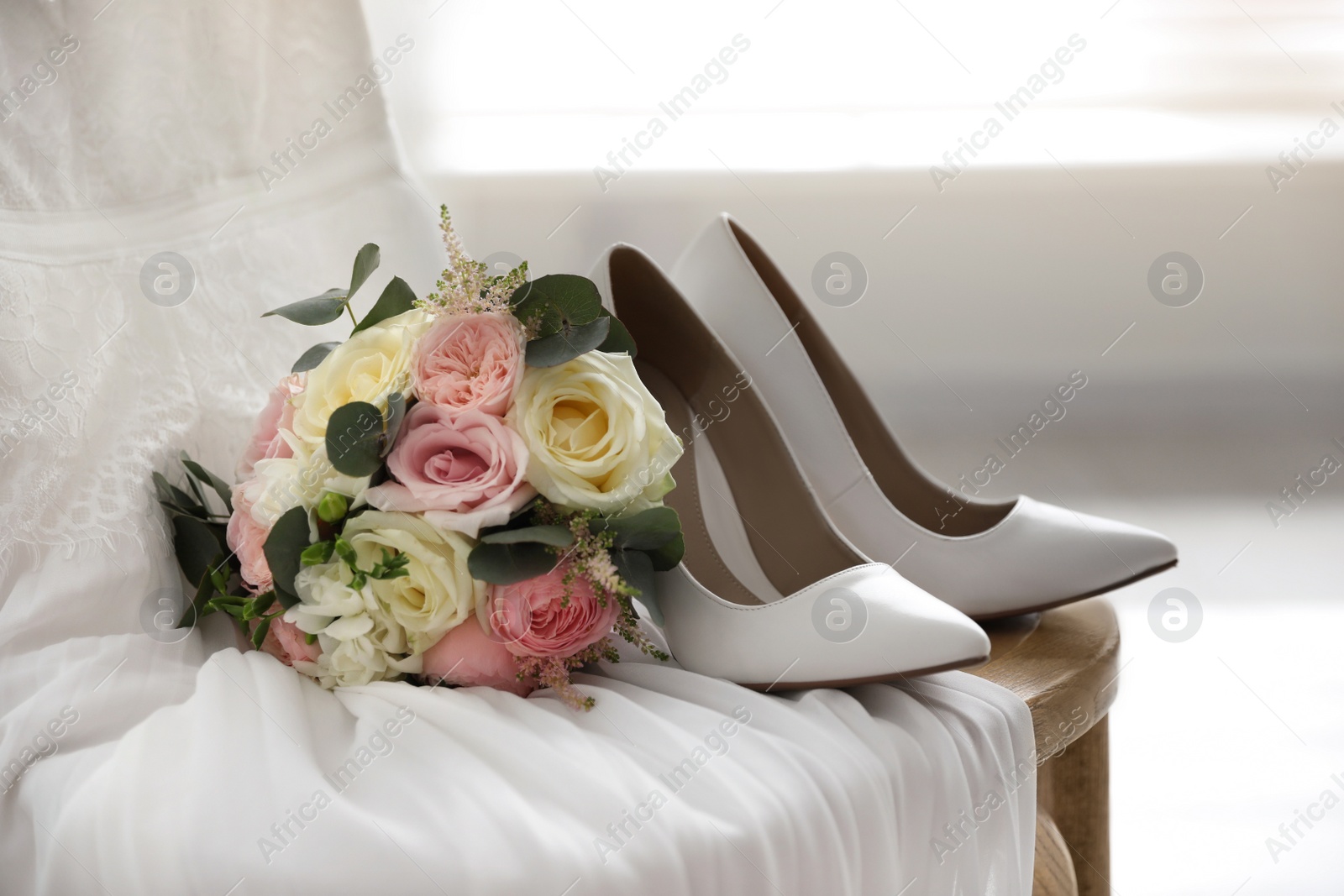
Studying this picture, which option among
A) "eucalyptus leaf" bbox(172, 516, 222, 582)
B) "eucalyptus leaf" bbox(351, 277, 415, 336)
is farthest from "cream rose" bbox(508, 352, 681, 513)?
"eucalyptus leaf" bbox(172, 516, 222, 582)

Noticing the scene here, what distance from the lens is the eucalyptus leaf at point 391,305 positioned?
1.86 feet

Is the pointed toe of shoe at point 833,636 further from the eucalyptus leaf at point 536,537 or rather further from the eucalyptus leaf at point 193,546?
the eucalyptus leaf at point 193,546

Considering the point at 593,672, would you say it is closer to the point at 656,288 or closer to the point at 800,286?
the point at 656,288

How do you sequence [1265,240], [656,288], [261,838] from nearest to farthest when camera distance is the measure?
[261,838] < [656,288] < [1265,240]

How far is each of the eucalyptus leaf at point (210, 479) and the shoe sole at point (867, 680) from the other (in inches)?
15.0

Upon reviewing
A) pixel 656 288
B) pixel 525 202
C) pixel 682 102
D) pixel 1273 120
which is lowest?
pixel 656 288

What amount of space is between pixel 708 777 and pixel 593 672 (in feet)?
0.47

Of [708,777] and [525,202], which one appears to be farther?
[525,202]

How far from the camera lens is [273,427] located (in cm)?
58

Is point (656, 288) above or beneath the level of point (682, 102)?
beneath

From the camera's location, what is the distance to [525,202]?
1.92m

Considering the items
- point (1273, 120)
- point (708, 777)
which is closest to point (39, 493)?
point (708, 777)

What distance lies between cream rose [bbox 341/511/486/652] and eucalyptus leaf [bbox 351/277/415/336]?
0.13m

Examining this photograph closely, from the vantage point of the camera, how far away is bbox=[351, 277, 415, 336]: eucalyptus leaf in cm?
57
